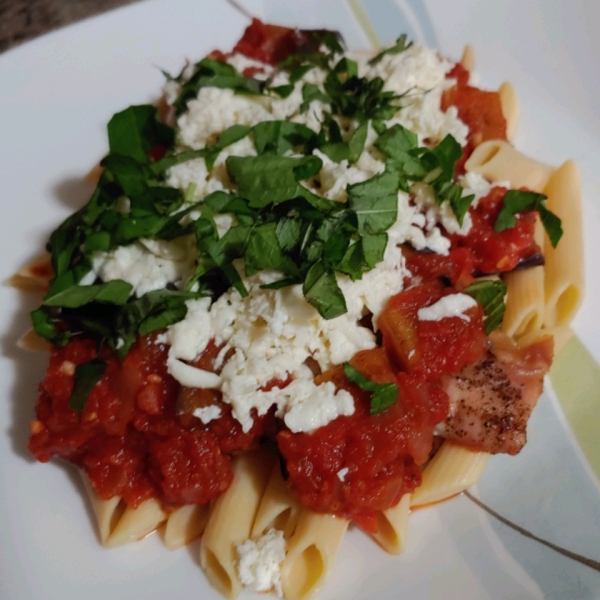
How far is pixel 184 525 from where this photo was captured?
2.27 meters

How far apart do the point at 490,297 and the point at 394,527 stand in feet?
2.98

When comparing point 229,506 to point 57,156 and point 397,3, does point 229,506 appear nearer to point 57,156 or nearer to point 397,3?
point 57,156

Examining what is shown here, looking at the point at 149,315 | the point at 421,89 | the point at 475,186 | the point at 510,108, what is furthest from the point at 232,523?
the point at 510,108

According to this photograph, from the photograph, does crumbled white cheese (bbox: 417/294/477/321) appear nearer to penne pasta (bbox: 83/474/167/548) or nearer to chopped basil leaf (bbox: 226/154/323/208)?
A: chopped basil leaf (bbox: 226/154/323/208)

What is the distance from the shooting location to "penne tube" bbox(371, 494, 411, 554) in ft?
7.06

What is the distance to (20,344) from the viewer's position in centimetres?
253

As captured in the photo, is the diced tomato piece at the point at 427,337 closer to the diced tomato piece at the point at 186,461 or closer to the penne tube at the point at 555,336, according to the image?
the penne tube at the point at 555,336

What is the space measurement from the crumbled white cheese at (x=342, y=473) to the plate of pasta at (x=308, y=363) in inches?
0.8

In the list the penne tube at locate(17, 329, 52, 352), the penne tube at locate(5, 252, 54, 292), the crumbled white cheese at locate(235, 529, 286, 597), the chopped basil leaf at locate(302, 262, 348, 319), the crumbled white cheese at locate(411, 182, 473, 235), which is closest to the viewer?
the chopped basil leaf at locate(302, 262, 348, 319)

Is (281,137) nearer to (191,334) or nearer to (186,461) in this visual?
(191,334)

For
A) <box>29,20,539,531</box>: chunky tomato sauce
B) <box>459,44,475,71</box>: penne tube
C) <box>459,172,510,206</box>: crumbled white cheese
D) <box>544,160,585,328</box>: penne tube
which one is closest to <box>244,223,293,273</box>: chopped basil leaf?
<box>29,20,539,531</box>: chunky tomato sauce

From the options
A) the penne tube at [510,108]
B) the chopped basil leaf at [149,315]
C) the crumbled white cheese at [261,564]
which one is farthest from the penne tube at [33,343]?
the penne tube at [510,108]

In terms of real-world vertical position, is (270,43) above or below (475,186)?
above

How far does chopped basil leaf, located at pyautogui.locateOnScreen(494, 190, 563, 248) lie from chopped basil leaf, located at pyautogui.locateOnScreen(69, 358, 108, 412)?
1.63 m
